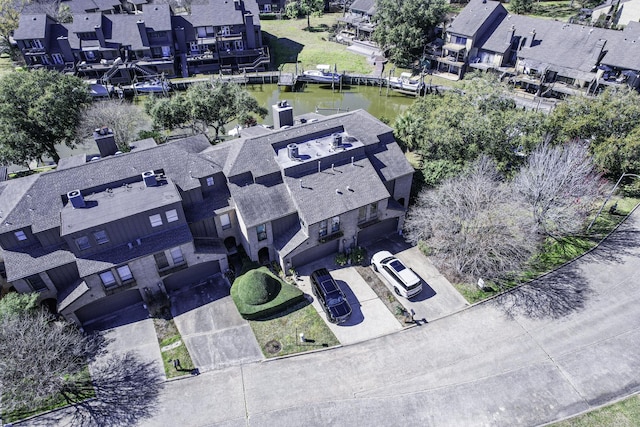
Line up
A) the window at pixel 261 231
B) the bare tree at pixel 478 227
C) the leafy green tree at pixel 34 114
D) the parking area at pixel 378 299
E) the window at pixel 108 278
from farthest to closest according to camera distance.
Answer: the leafy green tree at pixel 34 114
the window at pixel 261 231
the bare tree at pixel 478 227
the parking area at pixel 378 299
the window at pixel 108 278

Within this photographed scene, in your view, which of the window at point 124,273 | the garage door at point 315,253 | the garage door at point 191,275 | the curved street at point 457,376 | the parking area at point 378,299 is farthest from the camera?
the garage door at point 315,253

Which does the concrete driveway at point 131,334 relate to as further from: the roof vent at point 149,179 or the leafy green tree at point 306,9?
the leafy green tree at point 306,9

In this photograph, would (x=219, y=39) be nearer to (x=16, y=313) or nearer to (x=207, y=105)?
(x=207, y=105)

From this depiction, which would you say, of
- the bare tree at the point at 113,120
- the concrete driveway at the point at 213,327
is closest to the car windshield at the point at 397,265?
the concrete driveway at the point at 213,327

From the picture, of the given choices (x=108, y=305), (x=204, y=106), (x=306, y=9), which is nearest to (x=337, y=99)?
(x=204, y=106)

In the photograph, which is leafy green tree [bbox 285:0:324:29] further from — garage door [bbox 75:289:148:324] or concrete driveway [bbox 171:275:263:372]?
garage door [bbox 75:289:148:324]

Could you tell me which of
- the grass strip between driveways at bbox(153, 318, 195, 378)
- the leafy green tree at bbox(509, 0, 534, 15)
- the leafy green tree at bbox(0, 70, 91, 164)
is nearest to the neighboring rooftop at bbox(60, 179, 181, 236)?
the grass strip between driveways at bbox(153, 318, 195, 378)
